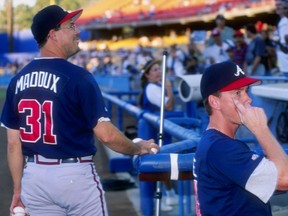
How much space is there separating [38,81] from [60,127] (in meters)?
0.25

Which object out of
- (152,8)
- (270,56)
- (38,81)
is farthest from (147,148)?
(152,8)

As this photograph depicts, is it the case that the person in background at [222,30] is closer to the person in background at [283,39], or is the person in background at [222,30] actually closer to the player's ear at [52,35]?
the person in background at [283,39]

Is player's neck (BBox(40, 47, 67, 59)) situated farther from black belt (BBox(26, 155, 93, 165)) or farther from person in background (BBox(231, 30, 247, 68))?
person in background (BBox(231, 30, 247, 68))

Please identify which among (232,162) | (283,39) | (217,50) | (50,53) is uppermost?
(50,53)

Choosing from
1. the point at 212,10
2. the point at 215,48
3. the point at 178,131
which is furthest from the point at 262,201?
the point at 212,10

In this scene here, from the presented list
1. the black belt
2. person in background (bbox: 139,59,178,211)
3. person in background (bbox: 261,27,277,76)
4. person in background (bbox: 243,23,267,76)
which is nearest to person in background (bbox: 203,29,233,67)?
person in background (bbox: 243,23,267,76)

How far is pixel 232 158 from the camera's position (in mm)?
2420

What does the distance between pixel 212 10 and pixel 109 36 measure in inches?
840

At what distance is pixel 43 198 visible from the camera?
324cm

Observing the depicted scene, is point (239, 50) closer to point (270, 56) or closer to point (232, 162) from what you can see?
point (270, 56)

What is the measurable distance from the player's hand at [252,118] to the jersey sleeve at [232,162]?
3.4 inches

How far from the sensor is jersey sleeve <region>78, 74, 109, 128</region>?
10.3ft

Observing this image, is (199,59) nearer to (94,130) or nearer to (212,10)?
(94,130)

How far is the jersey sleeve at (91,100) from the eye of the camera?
314 cm
